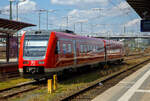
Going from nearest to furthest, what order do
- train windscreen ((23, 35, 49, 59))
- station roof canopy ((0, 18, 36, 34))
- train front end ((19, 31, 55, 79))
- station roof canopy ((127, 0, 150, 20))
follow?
train front end ((19, 31, 55, 79))
train windscreen ((23, 35, 49, 59))
station roof canopy ((0, 18, 36, 34))
station roof canopy ((127, 0, 150, 20))

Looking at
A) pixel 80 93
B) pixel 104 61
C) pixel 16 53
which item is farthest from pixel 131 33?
pixel 80 93

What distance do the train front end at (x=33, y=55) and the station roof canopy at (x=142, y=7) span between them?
7.50 metres

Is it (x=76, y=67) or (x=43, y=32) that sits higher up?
(x=43, y=32)

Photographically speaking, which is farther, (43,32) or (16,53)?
(16,53)

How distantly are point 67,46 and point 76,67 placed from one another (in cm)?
252

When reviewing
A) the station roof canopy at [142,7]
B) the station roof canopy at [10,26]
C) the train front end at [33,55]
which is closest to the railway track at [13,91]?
the train front end at [33,55]

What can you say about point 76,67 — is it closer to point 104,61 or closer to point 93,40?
point 93,40

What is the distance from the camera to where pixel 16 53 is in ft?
67.8

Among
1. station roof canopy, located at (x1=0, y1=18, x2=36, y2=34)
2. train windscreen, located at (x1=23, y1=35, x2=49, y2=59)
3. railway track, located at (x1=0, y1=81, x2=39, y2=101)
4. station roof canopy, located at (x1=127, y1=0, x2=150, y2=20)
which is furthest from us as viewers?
station roof canopy, located at (x1=127, y1=0, x2=150, y2=20)

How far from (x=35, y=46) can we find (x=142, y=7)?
11.0 metres

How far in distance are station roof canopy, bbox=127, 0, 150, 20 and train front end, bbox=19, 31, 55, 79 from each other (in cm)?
750

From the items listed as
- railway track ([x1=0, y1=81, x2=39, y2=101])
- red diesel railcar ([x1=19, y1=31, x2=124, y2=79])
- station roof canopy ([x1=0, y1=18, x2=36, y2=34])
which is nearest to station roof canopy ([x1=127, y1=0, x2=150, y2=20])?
red diesel railcar ([x1=19, y1=31, x2=124, y2=79])

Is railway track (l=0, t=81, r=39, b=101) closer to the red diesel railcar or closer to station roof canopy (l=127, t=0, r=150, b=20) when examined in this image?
the red diesel railcar

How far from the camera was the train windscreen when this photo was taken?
14.6 meters
